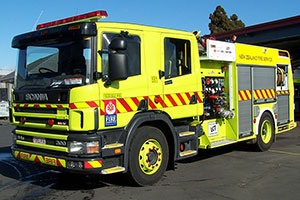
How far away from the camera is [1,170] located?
282 inches

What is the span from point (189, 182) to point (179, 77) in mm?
1954

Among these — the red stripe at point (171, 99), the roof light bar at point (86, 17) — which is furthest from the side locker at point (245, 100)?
the roof light bar at point (86, 17)

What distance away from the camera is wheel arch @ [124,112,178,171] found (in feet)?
17.6

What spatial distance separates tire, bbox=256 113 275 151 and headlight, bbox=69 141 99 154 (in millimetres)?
5178

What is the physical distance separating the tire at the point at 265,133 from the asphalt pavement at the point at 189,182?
0.66 m

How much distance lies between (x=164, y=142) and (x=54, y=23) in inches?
116

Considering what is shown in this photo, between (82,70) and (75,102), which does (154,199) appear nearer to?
(75,102)

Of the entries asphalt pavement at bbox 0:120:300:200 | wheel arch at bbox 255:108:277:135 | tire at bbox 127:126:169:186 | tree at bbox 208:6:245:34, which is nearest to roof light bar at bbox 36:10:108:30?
tire at bbox 127:126:169:186

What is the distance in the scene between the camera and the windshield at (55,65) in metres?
5.08

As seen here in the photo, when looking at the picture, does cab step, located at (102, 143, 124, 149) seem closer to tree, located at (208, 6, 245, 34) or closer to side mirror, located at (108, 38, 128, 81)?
side mirror, located at (108, 38, 128, 81)

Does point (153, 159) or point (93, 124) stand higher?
point (93, 124)

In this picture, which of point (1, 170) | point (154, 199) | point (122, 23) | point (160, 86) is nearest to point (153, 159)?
point (154, 199)

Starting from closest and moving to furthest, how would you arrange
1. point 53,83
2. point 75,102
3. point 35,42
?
point 75,102
point 53,83
point 35,42

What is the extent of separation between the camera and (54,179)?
21.0 ft
